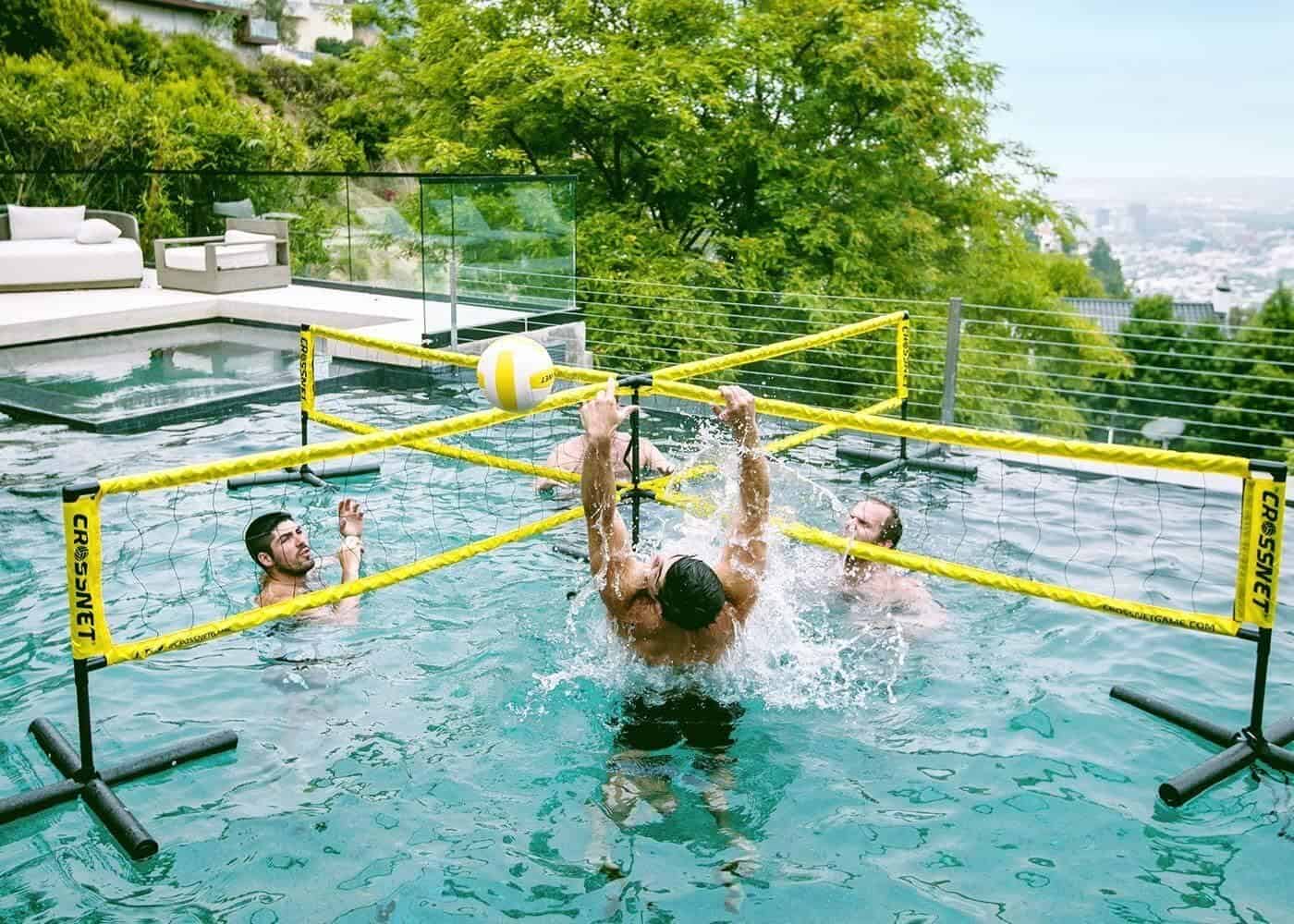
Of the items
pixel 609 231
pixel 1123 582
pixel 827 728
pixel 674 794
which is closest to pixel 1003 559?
pixel 1123 582

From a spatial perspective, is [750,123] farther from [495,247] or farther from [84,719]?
[84,719]

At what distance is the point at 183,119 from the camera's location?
24.7 m

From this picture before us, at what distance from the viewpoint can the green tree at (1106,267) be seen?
75.6m

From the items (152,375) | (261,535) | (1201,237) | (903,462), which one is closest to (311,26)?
(1201,237)

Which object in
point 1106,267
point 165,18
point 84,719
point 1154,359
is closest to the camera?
point 84,719

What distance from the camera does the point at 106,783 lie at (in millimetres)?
4746

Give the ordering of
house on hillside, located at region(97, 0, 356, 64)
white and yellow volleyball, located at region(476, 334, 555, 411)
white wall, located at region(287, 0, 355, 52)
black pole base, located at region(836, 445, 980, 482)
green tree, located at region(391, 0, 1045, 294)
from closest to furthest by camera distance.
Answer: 1. white and yellow volleyball, located at region(476, 334, 555, 411)
2. black pole base, located at region(836, 445, 980, 482)
3. green tree, located at region(391, 0, 1045, 294)
4. house on hillside, located at region(97, 0, 356, 64)
5. white wall, located at region(287, 0, 355, 52)

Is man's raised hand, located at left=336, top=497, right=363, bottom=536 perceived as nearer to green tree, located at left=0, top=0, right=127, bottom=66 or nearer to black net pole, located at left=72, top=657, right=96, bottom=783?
black net pole, located at left=72, top=657, right=96, bottom=783

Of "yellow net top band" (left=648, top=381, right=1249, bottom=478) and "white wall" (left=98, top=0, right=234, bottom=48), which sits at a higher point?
"white wall" (left=98, top=0, right=234, bottom=48)

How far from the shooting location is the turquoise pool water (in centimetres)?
425

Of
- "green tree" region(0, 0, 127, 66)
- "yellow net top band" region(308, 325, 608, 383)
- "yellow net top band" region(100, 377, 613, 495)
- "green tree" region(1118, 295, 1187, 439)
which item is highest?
"green tree" region(0, 0, 127, 66)

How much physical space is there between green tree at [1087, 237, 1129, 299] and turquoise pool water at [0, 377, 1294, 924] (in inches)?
2769

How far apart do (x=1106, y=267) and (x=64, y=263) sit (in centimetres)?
8395

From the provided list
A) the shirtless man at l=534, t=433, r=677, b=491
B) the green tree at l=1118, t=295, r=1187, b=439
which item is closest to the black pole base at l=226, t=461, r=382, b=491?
the shirtless man at l=534, t=433, r=677, b=491
